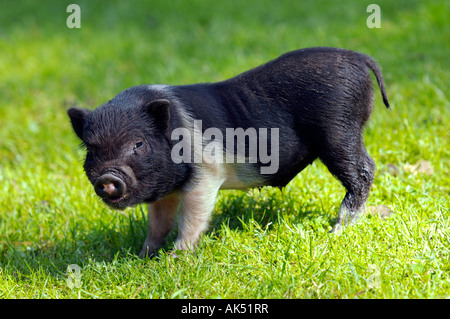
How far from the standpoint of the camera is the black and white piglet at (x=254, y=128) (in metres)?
3.66

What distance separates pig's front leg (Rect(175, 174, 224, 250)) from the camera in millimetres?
3754

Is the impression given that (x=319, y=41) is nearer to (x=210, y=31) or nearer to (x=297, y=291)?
(x=210, y=31)

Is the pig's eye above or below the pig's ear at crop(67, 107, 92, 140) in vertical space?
below

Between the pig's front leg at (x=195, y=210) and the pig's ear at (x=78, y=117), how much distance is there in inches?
32.9

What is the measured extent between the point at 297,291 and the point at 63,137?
438 cm

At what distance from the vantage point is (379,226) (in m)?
3.75

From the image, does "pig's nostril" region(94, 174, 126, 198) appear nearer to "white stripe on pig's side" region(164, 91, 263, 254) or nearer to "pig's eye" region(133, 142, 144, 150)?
"pig's eye" region(133, 142, 144, 150)

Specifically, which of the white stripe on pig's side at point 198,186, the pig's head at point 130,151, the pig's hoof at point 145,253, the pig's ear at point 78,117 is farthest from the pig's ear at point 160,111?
the pig's hoof at point 145,253

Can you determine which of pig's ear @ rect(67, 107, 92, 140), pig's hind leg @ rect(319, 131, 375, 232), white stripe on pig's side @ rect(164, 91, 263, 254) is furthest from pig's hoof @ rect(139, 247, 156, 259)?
pig's hind leg @ rect(319, 131, 375, 232)

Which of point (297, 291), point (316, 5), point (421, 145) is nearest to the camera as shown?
point (297, 291)

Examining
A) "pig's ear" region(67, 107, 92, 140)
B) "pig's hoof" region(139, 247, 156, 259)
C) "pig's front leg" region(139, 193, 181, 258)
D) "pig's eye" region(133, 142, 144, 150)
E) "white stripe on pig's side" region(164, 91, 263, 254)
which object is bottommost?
"pig's hoof" region(139, 247, 156, 259)

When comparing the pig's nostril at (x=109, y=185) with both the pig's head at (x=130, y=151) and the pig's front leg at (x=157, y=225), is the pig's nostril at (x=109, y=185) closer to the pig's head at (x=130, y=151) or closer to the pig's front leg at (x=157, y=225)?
the pig's head at (x=130, y=151)
